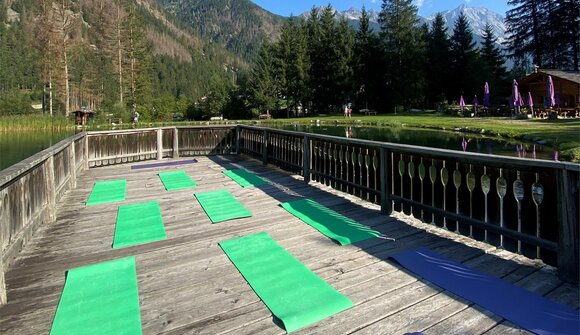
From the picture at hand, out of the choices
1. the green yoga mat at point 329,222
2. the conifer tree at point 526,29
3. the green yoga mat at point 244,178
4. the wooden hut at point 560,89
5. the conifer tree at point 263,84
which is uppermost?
the conifer tree at point 526,29

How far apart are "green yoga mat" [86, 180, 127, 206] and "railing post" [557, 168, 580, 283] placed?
205 inches

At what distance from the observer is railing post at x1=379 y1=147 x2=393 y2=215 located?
4230 mm

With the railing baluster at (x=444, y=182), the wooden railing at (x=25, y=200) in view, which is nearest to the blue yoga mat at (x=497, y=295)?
the railing baluster at (x=444, y=182)

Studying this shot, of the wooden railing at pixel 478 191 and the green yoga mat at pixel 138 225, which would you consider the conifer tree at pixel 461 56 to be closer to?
the wooden railing at pixel 478 191

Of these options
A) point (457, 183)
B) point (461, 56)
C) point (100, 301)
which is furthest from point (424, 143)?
point (461, 56)

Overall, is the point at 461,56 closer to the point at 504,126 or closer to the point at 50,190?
the point at 504,126

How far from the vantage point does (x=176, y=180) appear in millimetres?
6773

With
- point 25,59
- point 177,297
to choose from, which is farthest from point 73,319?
point 25,59

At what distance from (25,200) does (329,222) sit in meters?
2.97

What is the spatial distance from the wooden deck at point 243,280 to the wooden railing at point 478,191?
15 centimetres

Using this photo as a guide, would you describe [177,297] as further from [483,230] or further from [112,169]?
[112,169]

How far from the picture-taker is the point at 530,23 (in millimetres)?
40438

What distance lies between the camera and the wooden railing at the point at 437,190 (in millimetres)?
2607

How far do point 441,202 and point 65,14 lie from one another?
41.0 m
